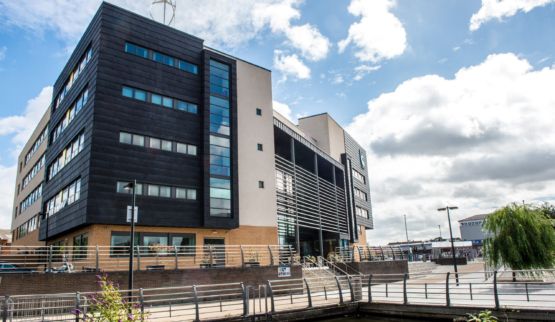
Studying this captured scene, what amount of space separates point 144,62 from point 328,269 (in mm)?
19593

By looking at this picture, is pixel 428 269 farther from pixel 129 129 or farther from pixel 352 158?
pixel 129 129

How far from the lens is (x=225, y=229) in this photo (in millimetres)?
30484

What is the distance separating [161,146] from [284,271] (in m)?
11.4

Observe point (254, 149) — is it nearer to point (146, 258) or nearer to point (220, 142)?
point (220, 142)

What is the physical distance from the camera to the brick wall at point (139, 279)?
687 inches

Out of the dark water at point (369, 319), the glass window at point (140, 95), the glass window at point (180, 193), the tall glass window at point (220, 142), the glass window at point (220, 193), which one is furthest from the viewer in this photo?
the tall glass window at point (220, 142)

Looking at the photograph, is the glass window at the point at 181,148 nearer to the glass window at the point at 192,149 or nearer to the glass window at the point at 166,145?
the glass window at the point at 192,149

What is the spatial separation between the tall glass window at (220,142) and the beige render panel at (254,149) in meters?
1.53

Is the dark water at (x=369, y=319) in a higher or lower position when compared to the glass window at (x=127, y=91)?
lower

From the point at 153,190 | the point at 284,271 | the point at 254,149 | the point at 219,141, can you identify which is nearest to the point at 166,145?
the point at 153,190

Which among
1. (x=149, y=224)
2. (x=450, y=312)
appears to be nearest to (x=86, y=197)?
(x=149, y=224)

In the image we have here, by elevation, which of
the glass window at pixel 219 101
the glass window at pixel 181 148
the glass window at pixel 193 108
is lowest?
the glass window at pixel 181 148

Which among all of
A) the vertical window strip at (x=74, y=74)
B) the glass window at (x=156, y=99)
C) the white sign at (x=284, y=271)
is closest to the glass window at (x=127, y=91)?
the glass window at (x=156, y=99)

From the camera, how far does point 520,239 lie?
2355cm
